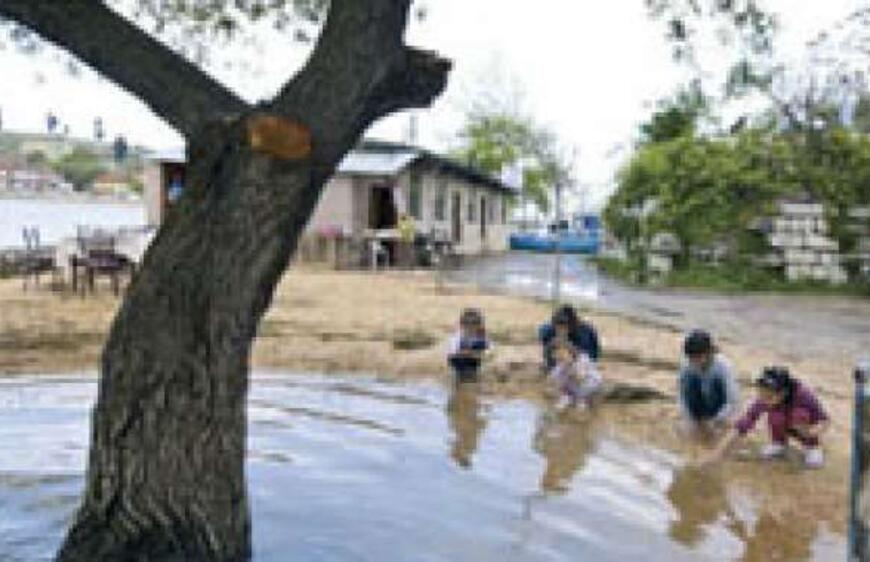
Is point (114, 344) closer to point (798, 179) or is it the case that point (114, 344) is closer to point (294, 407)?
point (294, 407)

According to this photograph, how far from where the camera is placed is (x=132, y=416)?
5.70 m

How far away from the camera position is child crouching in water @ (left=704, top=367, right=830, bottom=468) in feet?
28.6

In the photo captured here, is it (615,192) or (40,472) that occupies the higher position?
(615,192)

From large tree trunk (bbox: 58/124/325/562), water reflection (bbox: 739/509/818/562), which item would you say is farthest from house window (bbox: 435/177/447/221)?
large tree trunk (bbox: 58/124/325/562)

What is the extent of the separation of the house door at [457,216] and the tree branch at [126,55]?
3412 cm

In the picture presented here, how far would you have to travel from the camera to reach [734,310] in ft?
70.3

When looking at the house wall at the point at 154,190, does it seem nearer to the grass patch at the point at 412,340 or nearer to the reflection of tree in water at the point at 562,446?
the grass patch at the point at 412,340

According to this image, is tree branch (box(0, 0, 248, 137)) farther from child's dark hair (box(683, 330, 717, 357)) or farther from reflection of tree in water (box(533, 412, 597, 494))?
child's dark hair (box(683, 330, 717, 357))

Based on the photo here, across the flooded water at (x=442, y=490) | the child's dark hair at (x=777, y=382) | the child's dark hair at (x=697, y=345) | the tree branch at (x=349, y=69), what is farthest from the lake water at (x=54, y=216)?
the tree branch at (x=349, y=69)

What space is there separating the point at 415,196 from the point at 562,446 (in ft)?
86.0

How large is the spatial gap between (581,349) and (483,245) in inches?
1375

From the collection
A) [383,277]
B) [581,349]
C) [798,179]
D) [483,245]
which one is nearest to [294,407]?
[581,349]

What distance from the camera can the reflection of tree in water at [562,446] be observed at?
8430mm

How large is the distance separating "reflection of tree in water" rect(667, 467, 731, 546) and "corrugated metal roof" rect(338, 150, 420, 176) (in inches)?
920
